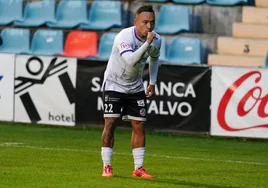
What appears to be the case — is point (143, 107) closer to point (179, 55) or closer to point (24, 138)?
point (24, 138)

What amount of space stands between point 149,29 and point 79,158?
379 cm

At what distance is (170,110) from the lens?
19.2m

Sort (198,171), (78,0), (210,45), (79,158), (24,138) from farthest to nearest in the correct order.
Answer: (78,0), (210,45), (24,138), (79,158), (198,171)

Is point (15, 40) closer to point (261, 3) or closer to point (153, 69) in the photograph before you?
point (261, 3)

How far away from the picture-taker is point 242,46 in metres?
22.1

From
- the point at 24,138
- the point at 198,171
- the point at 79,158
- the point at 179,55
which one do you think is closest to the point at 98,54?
the point at 179,55

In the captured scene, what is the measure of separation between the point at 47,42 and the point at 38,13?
1204 millimetres

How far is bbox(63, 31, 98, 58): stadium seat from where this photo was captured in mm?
23375

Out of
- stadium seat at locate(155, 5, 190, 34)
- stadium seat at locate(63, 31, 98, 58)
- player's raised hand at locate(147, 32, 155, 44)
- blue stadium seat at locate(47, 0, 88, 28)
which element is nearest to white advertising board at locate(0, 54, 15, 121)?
stadium seat at locate(63, 31, 98, 58)

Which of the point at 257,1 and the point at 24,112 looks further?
the point at 257,1

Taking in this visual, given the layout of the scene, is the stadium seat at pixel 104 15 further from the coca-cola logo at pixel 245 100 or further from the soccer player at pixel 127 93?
the soccer player at pixel 127 93

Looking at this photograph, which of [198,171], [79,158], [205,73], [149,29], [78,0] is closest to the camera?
[149,29]

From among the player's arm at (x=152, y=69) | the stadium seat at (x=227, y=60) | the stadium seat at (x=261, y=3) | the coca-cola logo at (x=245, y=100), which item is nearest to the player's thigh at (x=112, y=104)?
the player's arm at (x=152, y=69)

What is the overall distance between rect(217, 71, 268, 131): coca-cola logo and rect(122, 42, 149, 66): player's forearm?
25.9ft
